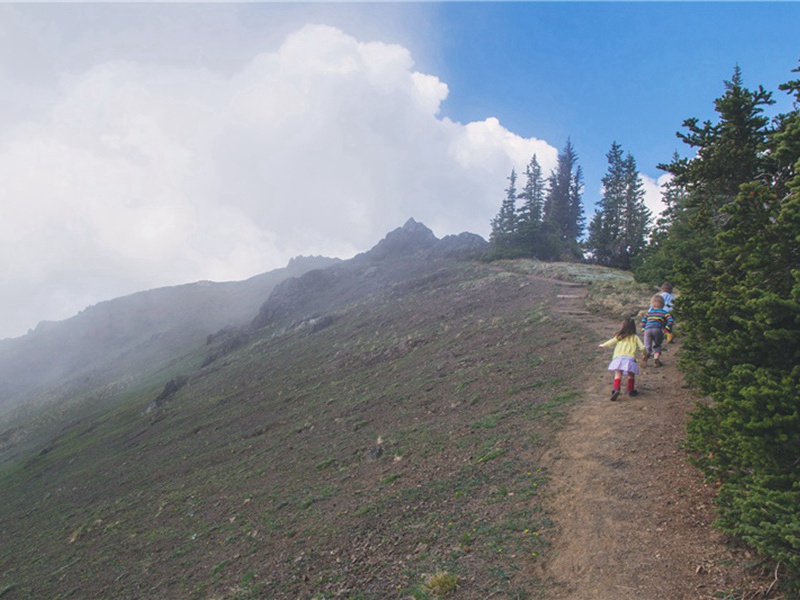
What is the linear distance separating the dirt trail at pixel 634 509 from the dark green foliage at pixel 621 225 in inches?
1675

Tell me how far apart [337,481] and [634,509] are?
810 cm

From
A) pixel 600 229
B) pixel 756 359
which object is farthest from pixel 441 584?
pixel 600 229

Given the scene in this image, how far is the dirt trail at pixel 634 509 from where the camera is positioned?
18.5 feet

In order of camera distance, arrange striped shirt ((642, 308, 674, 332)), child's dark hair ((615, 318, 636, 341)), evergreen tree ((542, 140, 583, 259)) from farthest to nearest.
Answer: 1. evergreen tree ((542, 140, 583, 259))
2. striped shirt ((642, 308, 674, 332))
3. child's dark hair ((615, 318, 636, 341))

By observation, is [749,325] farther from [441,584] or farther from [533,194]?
[533,194]

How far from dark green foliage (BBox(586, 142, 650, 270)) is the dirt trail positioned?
42.6m

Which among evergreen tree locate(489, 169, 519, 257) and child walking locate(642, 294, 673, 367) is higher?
evergreen tree locate(489, 169, 519, 257)

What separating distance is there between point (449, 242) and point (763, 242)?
6758cm

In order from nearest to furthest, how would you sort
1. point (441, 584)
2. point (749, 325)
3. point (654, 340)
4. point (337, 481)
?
1. point (749, 325)
2. point (441, 584)
3. point (337, 481)
4. point (654, 340)

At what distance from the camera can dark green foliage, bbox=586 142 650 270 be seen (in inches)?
1919

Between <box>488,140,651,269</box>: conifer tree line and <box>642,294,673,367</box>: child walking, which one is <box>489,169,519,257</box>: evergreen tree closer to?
<box>488,140,651,269</box>: conifer tree line

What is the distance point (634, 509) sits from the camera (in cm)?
712

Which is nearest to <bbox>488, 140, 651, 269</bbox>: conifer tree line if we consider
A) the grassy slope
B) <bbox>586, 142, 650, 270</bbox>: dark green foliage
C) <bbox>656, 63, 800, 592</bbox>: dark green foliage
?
<bbox>586, 142, 650, 270</bbox>: dark green foliage

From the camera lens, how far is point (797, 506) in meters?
4.37
